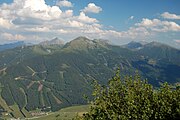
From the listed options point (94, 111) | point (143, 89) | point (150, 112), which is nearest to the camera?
point (150, 112)

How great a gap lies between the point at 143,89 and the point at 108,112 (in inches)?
233

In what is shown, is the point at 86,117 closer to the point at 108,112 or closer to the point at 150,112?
the point at 108,112

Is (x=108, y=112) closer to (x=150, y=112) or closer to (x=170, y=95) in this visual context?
(x=150, y=112)

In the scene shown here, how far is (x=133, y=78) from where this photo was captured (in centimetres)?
4712

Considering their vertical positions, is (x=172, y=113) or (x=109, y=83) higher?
(x=109, y=83)

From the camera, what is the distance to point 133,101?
39.4 meters

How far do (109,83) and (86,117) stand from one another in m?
7.56

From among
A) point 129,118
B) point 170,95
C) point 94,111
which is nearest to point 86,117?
point 94,111

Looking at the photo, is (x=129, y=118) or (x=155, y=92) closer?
(x=129, y=118)

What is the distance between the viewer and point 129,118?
39.9 meters

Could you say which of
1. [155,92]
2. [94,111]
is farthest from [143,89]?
[94,111]

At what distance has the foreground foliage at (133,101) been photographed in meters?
39.8

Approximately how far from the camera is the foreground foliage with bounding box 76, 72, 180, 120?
39844 mm

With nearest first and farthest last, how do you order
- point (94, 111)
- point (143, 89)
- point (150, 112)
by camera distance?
point (150, 112) < point (143, 89) < point (94, 111)
